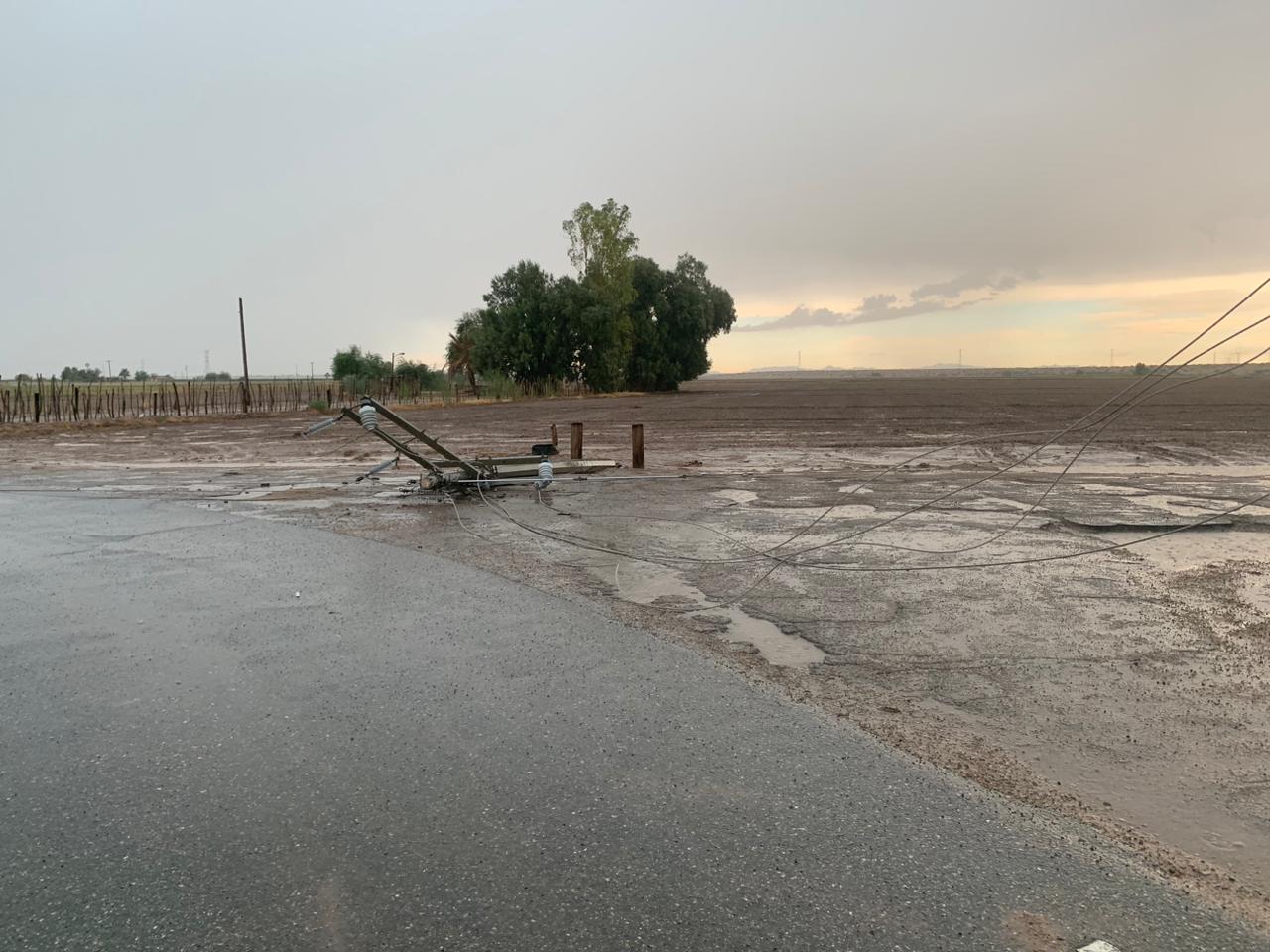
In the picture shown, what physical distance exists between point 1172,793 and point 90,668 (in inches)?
220

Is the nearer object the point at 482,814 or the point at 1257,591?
the point at 482,814

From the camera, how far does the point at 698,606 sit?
253 inches

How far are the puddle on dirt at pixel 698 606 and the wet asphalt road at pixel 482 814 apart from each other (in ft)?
1.93

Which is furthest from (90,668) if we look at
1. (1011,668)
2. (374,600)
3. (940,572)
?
(940,572)

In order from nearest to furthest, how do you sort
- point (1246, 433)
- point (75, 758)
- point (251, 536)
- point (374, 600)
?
1. point (75, 758)
2. point (374, 600)
3. point (251, 536)
4. point (1246, 433)

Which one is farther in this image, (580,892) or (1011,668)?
(1011,668)

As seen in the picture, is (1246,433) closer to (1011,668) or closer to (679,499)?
(679,499)

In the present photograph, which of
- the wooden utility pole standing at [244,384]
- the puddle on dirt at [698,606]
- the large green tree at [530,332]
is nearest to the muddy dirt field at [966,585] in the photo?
the puddle on dirt at [698,606]

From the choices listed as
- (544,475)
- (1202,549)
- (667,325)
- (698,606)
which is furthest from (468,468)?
(667,325)

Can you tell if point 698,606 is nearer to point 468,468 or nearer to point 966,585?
point 966,585

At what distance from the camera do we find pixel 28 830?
311 centimetres

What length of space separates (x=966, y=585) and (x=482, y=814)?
5003 millimetres

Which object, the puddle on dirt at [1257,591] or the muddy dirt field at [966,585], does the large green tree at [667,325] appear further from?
the puddle on dirt at [1257,591]

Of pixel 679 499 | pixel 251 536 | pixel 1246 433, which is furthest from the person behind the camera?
pixel 1246 433
